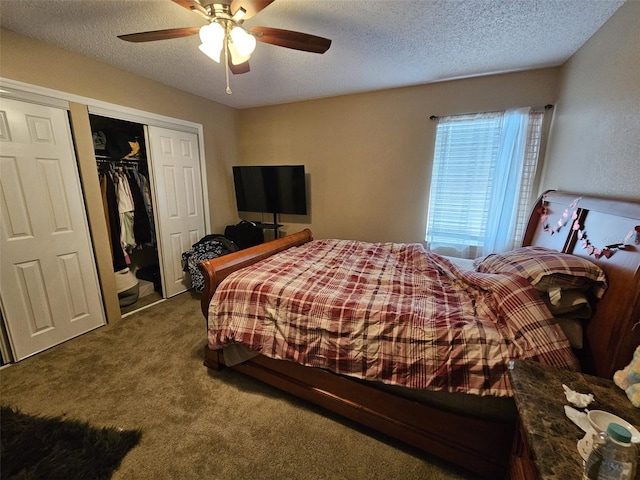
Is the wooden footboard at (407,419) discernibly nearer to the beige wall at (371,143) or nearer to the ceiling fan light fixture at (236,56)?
the ceiling fan light fixture at (236,56)

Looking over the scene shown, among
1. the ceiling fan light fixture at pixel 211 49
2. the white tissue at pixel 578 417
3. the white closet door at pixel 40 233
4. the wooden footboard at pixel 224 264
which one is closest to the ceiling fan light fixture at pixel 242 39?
the ceiling fan light fixture at pixel 211 49

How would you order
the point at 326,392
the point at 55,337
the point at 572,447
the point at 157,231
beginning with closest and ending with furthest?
the point at 572,447 → the point at 326,392 → the point at 55,337 → the point at 157,231

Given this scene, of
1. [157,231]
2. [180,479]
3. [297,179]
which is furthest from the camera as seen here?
[297,179]

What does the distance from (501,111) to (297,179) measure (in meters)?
2.33

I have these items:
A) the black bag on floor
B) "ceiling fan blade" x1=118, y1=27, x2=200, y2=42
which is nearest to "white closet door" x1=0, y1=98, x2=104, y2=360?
"ceiling fan blade" x1=118, y1=27, x2=200, y2=42

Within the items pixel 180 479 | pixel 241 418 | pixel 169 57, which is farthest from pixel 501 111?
pixel 180 479

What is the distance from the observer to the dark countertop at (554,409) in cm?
67

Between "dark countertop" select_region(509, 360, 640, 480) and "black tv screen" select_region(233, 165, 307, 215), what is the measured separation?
2.87 metres

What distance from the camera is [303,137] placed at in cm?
353

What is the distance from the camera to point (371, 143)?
10.4 ft

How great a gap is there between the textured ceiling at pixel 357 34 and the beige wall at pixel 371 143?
7.7 inches

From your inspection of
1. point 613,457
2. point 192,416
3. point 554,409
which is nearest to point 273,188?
point 192,416

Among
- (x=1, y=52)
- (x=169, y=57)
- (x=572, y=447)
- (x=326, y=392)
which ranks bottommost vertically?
(x=326, y=392)

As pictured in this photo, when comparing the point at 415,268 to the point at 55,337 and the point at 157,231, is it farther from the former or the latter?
the point at 55,337
